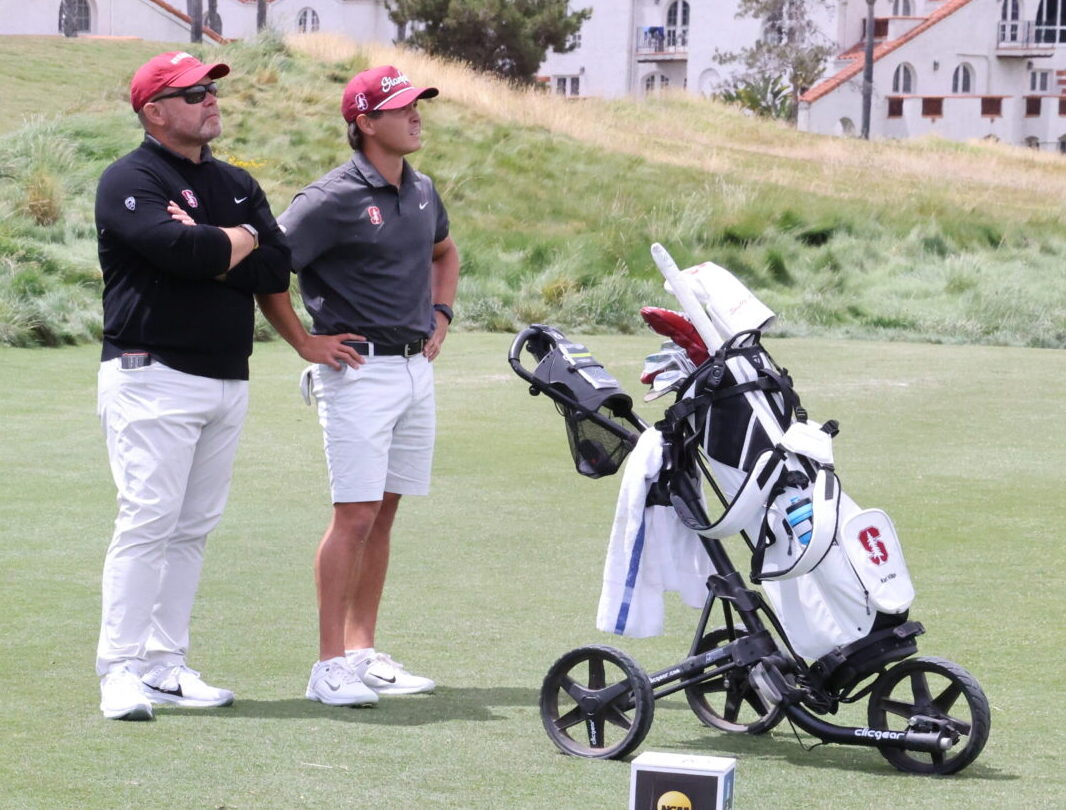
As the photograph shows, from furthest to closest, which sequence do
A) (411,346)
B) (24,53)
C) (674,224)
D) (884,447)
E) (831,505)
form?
(24,53)
(674,224)
(884,447)
(411,346)
(831,505)

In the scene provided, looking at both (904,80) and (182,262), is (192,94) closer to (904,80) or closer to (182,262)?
(182,262)

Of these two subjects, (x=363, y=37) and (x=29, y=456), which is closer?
(x=29, y=456)

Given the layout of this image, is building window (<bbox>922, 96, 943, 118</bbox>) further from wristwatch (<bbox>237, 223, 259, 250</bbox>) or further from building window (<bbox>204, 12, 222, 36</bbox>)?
wristwatch (<bbox>237, 223, 259, 250</bbox>)

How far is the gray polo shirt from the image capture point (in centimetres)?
554

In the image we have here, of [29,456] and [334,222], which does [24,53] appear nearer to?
[29,456]

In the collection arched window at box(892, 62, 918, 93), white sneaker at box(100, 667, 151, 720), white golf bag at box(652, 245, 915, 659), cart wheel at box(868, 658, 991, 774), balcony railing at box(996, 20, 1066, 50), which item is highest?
balcony railing at box(996, 20, 1066, 50)

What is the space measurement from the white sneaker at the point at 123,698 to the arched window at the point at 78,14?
7476 cm

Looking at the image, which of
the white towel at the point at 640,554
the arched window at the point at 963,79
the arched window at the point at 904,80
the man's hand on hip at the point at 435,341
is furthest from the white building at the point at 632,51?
the white towel at the point at 640,554

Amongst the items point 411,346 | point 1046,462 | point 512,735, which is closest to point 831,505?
point 512,735

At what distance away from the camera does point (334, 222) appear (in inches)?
218

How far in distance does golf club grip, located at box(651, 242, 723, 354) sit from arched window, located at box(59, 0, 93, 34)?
75.1m

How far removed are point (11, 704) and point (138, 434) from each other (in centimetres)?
90

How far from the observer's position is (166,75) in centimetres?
517

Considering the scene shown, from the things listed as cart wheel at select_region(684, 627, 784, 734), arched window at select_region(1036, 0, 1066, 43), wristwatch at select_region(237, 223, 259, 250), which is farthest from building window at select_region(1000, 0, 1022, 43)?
wristwatch at select_region(237, 223, 259, 250)
